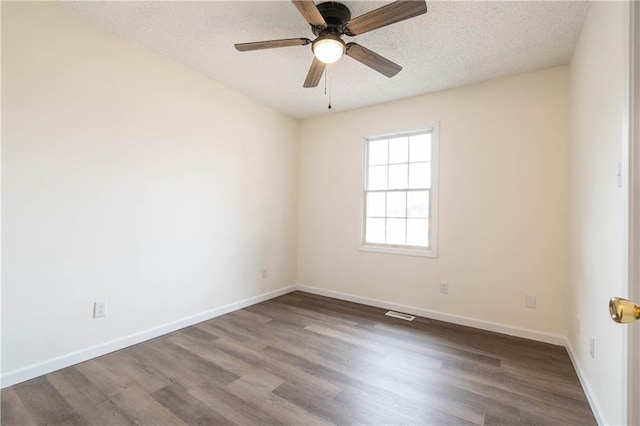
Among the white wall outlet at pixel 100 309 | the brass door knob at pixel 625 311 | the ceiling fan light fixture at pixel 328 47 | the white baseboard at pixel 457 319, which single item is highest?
the ceiling fan light fixture at pixel 328 47

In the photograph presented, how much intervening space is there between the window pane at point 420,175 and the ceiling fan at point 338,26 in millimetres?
1477

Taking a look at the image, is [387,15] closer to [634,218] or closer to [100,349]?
[634,218]

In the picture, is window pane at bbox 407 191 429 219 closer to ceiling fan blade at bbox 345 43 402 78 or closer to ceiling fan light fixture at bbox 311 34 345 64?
ceiling fan blade at bbox 345 43 402 78

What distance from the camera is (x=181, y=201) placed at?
285 cm

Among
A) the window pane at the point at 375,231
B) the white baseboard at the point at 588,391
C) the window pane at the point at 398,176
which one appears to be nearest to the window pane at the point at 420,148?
the window pane at the point at 398,176

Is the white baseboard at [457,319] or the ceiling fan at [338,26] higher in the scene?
the ceiling fan at [338,26]

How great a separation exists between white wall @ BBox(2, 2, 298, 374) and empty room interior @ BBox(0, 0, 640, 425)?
0.02 meters

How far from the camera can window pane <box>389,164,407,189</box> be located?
358 centimetres

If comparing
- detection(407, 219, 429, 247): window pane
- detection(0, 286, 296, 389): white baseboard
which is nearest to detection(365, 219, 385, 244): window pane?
detection(407, 219, 429, 247): window pane

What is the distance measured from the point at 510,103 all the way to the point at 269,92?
8.72 ft

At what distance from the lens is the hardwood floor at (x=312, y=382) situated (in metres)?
1.63

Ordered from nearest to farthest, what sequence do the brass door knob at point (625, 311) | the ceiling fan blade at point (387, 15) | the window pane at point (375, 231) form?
the brass door knob at point (625, 311) → the ceiling fan blade at point (387, 15) → the window pane at point (375, 231)

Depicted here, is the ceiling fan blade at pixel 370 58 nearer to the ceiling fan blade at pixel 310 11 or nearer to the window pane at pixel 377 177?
the ceiling fan blade at pixel 310 11

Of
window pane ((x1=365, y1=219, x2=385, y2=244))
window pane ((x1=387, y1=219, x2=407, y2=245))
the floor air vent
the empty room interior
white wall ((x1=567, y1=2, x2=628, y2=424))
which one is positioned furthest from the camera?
window pane ((x1=365, y1=219, x2=385, y2=244))
